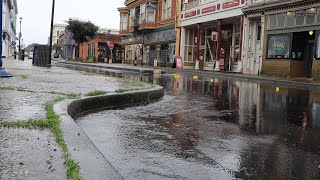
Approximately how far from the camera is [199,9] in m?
36.1

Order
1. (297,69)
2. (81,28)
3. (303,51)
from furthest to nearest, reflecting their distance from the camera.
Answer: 1. (81,28)
2. (303,51)
3. (297,69)

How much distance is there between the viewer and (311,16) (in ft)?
72.2

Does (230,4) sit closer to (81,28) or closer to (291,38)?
(291,38)

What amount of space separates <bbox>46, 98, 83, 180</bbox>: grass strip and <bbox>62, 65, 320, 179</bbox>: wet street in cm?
59

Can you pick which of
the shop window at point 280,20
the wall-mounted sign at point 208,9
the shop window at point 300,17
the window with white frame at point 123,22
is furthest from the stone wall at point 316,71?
the window with white frame at point 123,22

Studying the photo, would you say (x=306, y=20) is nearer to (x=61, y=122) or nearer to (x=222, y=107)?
(x=222, y=107)

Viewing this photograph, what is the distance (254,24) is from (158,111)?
871 inches

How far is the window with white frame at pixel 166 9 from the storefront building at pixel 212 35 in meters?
4.02

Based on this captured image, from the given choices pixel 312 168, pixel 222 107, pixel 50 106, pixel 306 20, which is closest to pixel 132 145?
pixel 50 106

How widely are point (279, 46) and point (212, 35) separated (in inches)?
397

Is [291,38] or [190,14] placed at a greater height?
[190,14]

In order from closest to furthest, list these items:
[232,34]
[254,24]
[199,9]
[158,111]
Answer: [158,111] < [254,24] < [232,34] < [199,9]

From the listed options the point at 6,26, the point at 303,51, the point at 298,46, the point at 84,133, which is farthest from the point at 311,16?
the point at 6,26

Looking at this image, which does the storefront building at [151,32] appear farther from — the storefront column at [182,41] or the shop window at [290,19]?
the shop window at [290,19]
